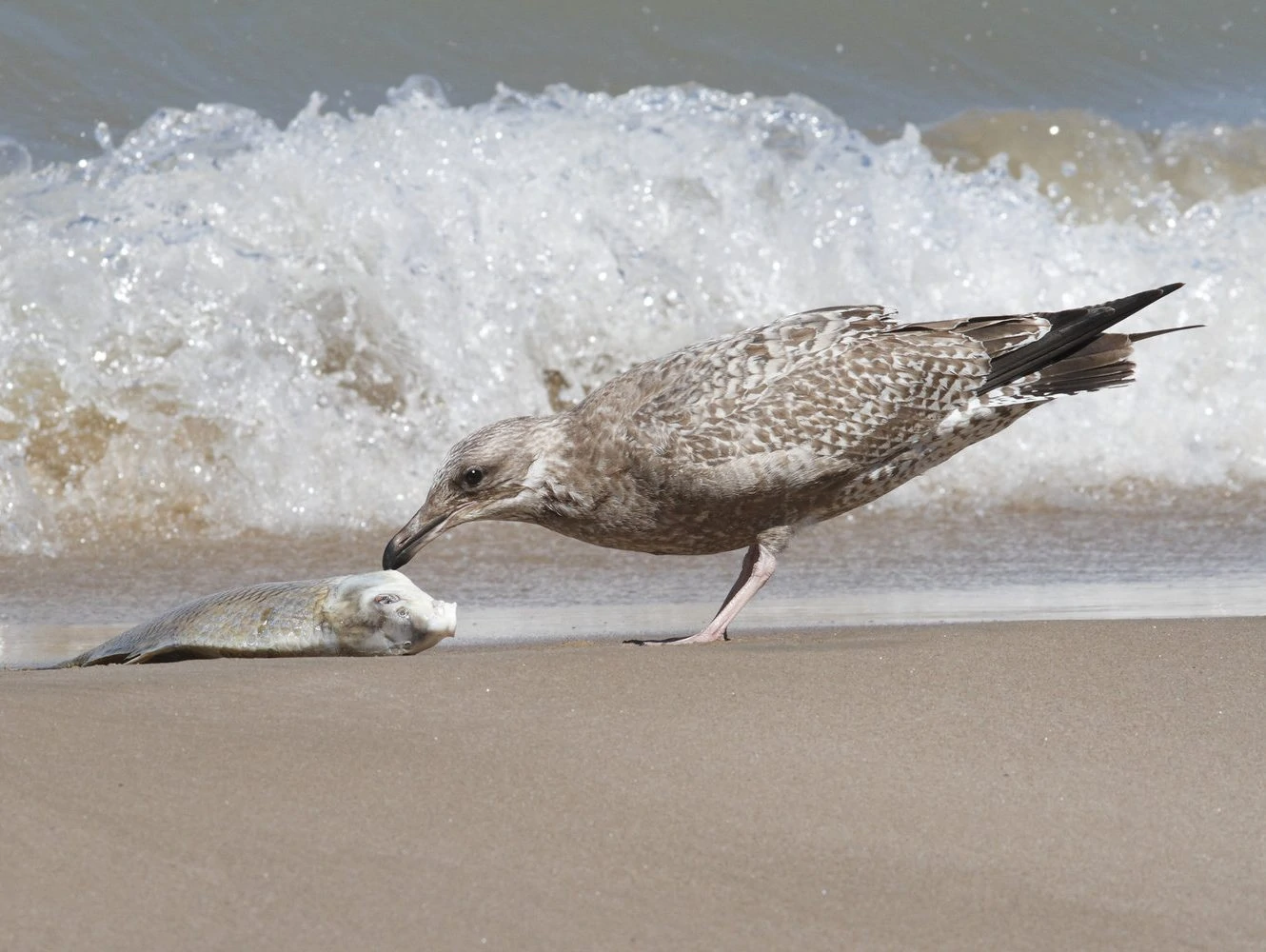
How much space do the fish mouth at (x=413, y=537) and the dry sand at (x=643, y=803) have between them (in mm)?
743

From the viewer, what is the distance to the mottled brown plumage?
4895 millimetres

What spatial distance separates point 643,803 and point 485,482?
6.45 ft

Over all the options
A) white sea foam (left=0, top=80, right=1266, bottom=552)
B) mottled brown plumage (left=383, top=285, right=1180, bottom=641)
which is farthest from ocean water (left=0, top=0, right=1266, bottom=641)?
mottled brown plumage (left=383, top=285, right=1180, bottom=641)

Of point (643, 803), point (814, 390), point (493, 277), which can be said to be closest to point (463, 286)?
point (493, 277)

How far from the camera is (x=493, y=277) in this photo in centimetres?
901

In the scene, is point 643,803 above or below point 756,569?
below

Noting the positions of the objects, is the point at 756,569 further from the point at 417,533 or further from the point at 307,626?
the point at 307,626

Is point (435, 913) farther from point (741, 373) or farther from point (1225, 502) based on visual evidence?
point (1225, 502)

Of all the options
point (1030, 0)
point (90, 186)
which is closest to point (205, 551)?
point (90, 186)

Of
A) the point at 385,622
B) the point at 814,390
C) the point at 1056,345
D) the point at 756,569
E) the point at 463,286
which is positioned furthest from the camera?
the point at 463,286

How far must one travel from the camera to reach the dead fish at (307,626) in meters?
4.41

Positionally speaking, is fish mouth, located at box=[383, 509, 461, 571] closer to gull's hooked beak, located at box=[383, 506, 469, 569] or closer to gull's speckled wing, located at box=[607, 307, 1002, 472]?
gull's hooked beak, located at box=[383, 506, 469, 569]

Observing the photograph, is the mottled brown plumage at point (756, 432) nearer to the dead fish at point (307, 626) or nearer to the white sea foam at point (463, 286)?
the dead fish at point (307, 626)

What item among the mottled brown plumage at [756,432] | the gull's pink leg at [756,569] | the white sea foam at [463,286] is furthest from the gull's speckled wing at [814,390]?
the white sea foam at [463,286]
